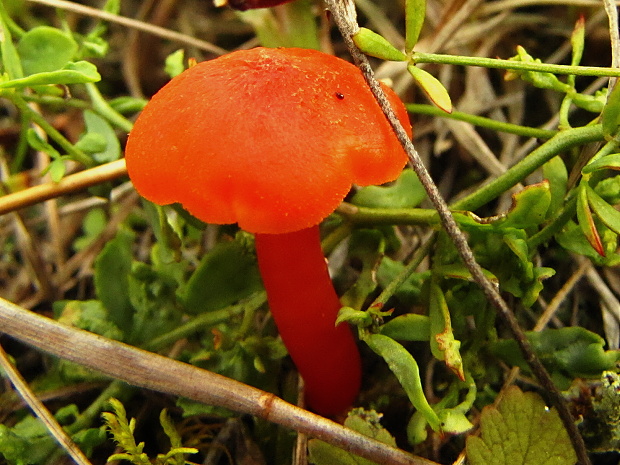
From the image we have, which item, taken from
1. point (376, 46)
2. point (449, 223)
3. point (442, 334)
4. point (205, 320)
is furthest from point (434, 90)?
point (205, 320)

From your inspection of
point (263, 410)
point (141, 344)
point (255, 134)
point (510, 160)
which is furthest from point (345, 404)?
point (510, 160)

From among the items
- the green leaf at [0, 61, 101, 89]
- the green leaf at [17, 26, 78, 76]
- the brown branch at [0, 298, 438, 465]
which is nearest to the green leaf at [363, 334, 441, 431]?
the brown branch at [0, 298, 438, 465]

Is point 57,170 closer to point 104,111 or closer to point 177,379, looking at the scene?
point 104,111

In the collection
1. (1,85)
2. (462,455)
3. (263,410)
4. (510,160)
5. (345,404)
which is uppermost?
(1,85)

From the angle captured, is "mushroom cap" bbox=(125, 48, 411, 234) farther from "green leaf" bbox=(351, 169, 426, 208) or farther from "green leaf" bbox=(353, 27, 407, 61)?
"green leaf" bbox=(351, 169, 426, 208)

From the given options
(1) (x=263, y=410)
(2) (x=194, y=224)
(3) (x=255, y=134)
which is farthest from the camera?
(2) (x=194, y=224)

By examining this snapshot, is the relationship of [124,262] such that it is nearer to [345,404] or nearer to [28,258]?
[28,258]

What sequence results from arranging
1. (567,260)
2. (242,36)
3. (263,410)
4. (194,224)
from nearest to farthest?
(263,410) < (194,224) < (567,260) < (242,36)
